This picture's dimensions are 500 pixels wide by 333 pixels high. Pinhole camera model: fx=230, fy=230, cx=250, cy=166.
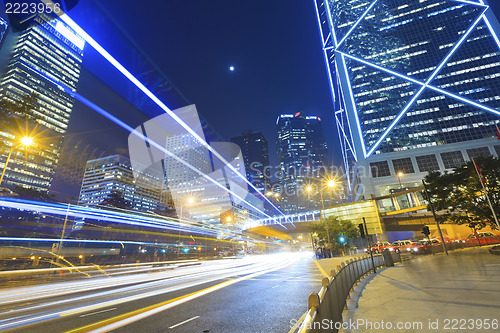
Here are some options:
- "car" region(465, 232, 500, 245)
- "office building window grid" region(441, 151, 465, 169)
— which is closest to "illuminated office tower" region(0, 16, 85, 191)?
"car" region(465, 232, 500, 245)

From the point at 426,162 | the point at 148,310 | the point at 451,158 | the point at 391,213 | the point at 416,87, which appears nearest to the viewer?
the point at 148,310

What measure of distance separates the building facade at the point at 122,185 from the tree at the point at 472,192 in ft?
322

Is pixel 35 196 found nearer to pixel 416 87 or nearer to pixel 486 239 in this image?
pixel 486 239

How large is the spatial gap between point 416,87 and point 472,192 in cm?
8449

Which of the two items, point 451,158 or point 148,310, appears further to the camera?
point 451,158

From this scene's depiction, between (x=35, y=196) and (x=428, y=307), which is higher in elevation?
(x=35, y=196)

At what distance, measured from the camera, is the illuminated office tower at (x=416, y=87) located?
248 ft

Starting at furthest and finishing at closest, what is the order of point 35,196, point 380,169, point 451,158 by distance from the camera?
point 380,169
point 451,158
point 35,196

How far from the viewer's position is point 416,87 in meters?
89.1

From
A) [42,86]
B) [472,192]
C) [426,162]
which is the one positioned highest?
[42,86]

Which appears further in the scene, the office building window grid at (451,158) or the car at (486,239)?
the office building window grid at (451,158)

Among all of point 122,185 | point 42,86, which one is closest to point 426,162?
point 122,185

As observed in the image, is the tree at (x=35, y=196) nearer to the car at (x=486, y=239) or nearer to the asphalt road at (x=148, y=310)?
the asphalt road at (x=148, y=310)

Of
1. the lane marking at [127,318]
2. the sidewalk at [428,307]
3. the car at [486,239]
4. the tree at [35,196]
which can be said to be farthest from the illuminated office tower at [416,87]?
the tree at [35,196]
